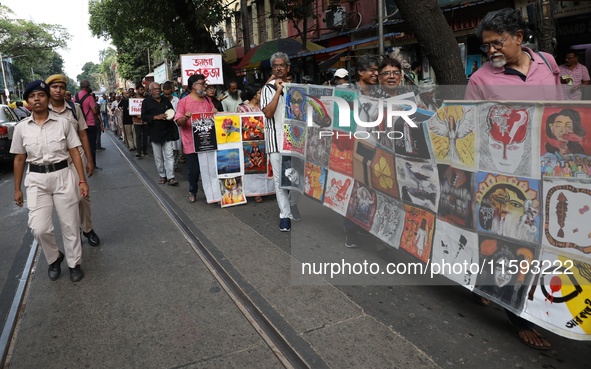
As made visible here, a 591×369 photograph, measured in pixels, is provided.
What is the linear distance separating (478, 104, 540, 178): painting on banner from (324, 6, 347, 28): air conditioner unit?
15651 mm

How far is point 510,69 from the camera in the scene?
3.32 metres

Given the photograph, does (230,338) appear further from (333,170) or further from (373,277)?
(333,170)

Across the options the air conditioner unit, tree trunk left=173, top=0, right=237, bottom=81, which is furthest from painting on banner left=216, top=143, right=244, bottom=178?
the air conditioner unit

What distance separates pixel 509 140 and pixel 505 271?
78 centimetres

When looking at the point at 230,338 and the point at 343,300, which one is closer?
the point at 230,338

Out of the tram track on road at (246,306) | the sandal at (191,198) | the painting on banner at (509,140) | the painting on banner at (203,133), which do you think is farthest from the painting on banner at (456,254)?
the sandal at (191,198)

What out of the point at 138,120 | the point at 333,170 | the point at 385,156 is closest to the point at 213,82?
the point at 138,120

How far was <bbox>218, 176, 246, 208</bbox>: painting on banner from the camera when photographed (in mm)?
7051

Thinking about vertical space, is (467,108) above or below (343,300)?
above

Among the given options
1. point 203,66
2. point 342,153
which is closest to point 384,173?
point 342,153

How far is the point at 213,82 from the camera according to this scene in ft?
34.4

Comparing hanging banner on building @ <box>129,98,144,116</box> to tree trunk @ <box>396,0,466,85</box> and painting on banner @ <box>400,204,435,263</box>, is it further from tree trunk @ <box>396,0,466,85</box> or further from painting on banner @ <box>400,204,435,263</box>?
painting on banner @ <box>400,204,435,263</box>

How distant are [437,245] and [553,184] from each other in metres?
1.01

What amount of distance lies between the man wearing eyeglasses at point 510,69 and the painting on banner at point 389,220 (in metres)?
1.05
